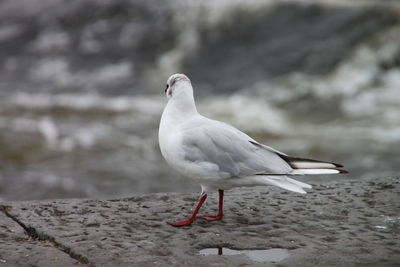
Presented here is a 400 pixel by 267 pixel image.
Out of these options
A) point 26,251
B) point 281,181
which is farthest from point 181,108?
point 26,251

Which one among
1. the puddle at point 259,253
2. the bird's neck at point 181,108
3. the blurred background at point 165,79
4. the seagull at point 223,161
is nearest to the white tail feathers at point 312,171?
the seagull at point 223,161

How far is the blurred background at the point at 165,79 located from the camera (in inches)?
295

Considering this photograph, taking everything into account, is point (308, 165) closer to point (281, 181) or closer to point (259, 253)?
point (281, 181)

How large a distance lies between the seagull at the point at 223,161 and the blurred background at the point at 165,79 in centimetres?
313

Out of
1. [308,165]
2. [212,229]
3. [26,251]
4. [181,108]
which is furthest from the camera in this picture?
[181,108]

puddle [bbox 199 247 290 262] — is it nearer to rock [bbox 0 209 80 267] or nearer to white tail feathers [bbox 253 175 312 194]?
white tail feathers [bbox 253 175 312 194]

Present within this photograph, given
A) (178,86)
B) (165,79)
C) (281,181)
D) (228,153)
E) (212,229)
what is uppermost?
(165,79)

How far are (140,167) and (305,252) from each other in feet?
15.7

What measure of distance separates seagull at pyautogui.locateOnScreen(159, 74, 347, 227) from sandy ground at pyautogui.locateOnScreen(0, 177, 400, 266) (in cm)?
17

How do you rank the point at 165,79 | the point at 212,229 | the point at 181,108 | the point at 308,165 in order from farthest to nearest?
the point at 165,79 → the point at 181,108 → the point at 308,165 → the point at 212,229

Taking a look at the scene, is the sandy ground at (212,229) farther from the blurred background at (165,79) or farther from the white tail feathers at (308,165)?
the blurred background at (165,79)

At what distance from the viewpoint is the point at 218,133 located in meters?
3.33

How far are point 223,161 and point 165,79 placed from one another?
7.31m

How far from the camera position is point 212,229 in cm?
310
